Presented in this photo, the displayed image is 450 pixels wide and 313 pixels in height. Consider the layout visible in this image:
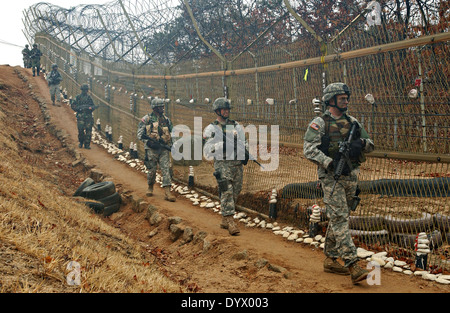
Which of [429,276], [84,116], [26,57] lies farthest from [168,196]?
[26,57]

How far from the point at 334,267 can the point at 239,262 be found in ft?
3.74

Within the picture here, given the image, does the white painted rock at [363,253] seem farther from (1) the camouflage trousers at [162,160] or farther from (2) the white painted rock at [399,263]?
(1) the camouflage trousers at [162,160]

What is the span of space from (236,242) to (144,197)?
403cm

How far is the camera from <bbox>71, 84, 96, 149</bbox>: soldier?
51.2 ft

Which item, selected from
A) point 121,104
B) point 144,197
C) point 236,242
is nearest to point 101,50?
point 121,104

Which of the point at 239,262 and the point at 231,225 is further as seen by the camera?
the point at 231,225

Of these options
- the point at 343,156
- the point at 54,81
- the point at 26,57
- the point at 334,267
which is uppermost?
the point at 26,57

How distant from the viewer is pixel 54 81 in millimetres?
21109

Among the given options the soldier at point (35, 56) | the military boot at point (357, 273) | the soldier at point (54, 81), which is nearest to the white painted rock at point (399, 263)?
the military boot at point (357, 273)

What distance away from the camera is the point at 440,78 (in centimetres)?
501

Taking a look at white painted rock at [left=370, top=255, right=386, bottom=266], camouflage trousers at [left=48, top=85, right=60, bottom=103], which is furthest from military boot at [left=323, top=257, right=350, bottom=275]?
camouflage trousers at [left=48, top=85, right=60, bottom=103]

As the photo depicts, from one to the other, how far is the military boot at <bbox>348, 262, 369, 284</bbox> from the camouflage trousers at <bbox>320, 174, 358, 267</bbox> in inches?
4.2

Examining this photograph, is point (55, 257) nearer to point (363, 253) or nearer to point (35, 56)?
point (363, 253)
